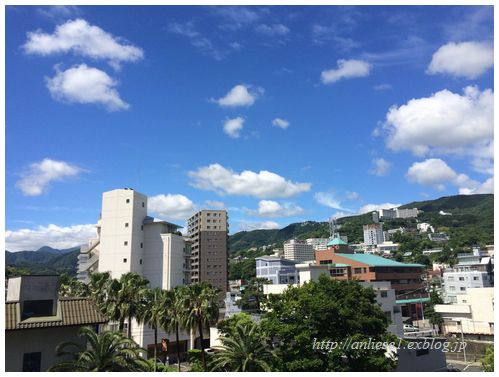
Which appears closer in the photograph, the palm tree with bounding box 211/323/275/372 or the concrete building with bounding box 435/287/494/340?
the palm tree with bounding box 211/323/275/372

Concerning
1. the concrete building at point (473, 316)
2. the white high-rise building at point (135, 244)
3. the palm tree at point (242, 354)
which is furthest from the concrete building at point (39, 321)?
the concrete building at point (473, 316)

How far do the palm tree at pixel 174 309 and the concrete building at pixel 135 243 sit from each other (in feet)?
145

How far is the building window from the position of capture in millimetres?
25359

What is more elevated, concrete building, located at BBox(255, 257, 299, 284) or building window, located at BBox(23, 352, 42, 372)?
concrete building, located at BBox(255, 257, 299, 284)

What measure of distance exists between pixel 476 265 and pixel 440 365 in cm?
8112

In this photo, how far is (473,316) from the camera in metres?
88.5

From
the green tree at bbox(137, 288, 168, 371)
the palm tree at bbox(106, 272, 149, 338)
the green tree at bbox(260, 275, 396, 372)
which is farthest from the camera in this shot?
the green tree at bbox(137, 288, 168, 371)

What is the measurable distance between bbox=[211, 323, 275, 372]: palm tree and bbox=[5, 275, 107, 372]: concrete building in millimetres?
10613

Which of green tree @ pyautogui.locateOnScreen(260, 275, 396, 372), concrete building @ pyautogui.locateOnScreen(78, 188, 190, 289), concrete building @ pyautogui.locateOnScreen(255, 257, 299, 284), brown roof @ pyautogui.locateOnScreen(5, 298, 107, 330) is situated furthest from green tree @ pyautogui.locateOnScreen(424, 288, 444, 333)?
brown roof @ pyautogui.locateOnScreen(5, 298, 107, 330)

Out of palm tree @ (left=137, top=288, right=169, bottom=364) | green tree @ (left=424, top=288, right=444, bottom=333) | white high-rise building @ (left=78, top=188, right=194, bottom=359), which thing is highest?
white high-rise building @ (left=78, top=188, right=194, bottom=359)

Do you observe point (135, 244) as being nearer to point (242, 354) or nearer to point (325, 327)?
point (242, 354)

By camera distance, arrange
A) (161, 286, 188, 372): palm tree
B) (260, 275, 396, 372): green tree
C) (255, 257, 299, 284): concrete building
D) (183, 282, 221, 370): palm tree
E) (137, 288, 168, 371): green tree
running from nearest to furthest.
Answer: (260, 275, 396, 372): green tree < (183, 282, 221, 370): palm tree < (161, 286, 188, 372): palm tree < (137, 288, 168, 371): green tree < (255, 257, 299, 284): concrete building

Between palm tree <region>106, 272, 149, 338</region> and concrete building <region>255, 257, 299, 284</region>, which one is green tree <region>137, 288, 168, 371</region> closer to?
palm tree <region>106, 272, 149, 338</region>

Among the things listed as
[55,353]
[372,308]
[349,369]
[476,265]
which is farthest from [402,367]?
[476,265]
